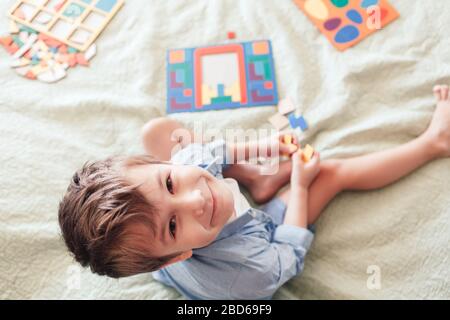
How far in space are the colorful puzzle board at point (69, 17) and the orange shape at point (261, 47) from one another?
413 mm

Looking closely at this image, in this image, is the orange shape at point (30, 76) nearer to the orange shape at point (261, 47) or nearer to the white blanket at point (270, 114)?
the white blanket at point (270, 114)

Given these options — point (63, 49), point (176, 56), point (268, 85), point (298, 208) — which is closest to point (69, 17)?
point (63, 49)

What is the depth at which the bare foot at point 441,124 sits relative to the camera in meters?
0.90

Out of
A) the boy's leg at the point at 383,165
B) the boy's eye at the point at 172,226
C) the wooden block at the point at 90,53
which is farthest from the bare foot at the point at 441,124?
the wooden block at the point at 90,53

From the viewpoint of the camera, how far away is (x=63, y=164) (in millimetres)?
997

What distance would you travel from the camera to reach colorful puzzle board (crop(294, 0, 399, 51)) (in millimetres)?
1075

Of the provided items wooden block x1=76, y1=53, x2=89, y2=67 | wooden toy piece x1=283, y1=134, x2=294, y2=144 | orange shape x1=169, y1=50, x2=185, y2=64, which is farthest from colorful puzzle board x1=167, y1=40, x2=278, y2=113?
wooden block x1=76, y1=53, x2=89, y2=67

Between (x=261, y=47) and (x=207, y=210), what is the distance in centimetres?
54

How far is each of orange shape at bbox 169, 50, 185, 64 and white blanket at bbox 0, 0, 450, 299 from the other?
27mm

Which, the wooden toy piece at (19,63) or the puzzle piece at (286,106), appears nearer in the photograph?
the puzzle piece at (286,106)

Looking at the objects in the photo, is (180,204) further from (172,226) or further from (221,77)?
(221,77)

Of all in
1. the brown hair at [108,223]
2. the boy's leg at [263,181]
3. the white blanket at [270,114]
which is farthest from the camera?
the boy's leg at [263,181]
